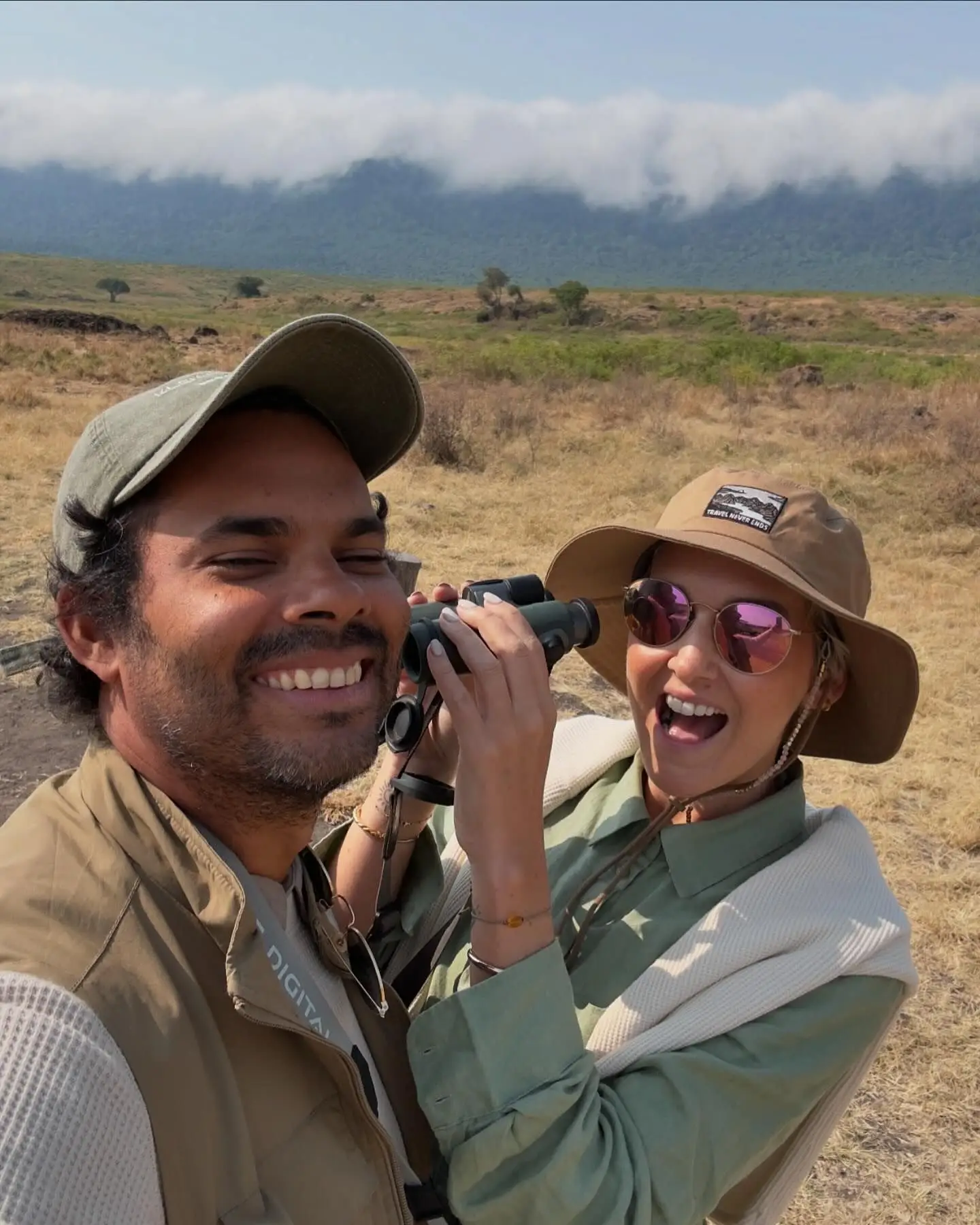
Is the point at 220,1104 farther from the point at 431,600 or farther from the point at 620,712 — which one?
the point at 620,712

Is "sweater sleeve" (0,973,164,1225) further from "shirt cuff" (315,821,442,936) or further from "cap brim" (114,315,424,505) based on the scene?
"shirt cuff" (315,821,442,936)

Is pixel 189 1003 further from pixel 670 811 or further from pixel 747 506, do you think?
pixel 747 506

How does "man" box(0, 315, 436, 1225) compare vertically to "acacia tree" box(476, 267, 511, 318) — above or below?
below

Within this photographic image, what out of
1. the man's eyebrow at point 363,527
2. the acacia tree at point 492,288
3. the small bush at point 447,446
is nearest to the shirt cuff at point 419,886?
the man's eyebrow at point 363,527

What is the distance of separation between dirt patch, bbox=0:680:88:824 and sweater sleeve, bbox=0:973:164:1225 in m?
3.46

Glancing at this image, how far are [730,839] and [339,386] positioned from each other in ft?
3.07

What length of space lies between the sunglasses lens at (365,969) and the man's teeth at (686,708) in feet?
2.22

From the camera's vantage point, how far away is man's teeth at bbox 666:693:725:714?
174cm

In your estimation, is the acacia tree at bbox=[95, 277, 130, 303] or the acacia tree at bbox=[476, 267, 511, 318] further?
the acacia tree at bbox=[95, 277, 130, 303]

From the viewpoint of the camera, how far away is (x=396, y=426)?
1528 millimetres

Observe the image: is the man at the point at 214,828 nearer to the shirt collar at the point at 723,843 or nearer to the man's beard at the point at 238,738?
the man's beard at the point at 238,738

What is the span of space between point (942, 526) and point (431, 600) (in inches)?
346

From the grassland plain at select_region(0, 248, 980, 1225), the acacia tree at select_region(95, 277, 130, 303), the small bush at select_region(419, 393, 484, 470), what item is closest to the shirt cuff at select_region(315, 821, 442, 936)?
the grassland plain at select_region(0, 248, 980, 1225)

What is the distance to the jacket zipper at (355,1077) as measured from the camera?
100 cm
